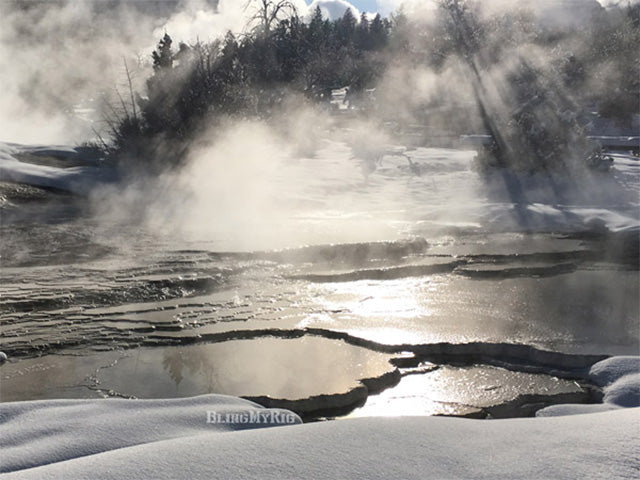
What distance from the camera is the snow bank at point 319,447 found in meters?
1.99

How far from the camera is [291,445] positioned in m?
2.24

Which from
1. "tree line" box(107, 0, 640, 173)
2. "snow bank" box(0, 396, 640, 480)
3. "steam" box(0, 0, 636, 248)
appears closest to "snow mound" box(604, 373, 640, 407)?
"snow bank" box(0, 396, 640, 480)

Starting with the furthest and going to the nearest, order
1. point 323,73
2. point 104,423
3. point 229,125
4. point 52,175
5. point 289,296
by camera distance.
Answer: point 323,73 → point 229,125 → point 52,175 → point 289,296 → point 104,423

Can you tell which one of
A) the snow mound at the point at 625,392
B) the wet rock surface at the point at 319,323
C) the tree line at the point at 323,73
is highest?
the tree line at the point at 323,73

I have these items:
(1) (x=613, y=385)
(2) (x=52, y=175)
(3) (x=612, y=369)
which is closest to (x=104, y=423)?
(1) (x=613, y=385)

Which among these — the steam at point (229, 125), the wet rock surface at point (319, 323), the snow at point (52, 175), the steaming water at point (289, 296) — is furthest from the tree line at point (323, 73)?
the wet rock surface at point (319, 323)

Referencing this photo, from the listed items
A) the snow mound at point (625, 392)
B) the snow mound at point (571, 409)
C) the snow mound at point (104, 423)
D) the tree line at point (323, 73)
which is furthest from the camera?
the tree line at point (323, 73)

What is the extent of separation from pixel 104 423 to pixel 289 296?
274cm

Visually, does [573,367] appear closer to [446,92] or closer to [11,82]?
[446,92]

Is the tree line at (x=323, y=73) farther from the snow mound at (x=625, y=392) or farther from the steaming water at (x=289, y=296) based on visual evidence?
the snow mound at (x=625, y=392)

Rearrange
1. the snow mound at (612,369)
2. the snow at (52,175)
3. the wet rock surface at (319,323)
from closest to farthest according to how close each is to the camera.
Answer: the wet rock surface at (319,323)
the snow mound at (612,369)
the snow at (52,175)

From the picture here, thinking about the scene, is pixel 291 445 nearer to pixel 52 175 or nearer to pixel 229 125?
pixel 52 175

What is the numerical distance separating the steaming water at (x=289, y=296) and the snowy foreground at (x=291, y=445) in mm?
831

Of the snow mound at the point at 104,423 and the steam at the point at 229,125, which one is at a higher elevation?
the steam at the point at 229,125
